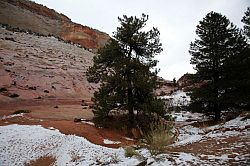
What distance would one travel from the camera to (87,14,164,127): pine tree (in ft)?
64.1

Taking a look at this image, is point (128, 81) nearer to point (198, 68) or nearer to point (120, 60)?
point (120, 60)

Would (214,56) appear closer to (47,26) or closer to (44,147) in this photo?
(44,147)

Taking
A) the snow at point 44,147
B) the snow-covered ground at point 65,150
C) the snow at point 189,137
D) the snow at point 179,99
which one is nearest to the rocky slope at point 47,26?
the snow at point 179,99

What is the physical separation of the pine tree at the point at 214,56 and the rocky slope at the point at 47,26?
40566mm

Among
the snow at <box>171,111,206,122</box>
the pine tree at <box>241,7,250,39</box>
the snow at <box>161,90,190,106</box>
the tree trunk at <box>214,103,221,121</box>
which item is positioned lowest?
the snow at <box>171,111,206,122</box>

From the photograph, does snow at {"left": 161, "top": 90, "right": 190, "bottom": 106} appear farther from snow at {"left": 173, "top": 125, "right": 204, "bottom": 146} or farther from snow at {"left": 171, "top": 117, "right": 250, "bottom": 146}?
snow at {"left": 171, "top": 117, "right": 250, "bottom": 146}

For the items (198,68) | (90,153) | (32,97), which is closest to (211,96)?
(198,68)

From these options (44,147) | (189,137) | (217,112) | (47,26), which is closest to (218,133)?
(189,137)

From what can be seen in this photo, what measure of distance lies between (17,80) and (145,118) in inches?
630

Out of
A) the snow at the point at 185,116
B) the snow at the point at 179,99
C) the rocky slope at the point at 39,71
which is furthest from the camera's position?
the snow at the point at 179,99

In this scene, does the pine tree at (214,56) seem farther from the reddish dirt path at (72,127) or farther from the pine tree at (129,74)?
the reddish dirt path at (72,127)

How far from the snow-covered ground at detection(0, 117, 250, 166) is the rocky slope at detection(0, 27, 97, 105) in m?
11.6

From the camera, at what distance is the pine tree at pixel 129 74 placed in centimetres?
1955

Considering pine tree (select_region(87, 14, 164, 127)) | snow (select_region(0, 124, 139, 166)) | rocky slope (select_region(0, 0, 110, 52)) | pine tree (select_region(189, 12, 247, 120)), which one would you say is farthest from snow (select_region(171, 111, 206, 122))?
rocky slope (select_region(0, 0, 110, 52))
